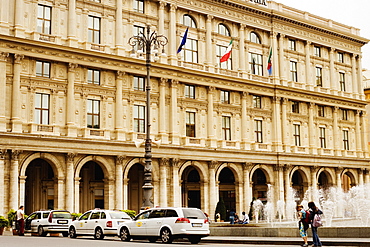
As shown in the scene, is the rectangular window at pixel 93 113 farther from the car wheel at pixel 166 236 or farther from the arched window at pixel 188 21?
the car wheel at pixel 166 236

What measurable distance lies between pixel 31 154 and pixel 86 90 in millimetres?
6922

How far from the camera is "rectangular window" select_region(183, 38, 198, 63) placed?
51.1 m

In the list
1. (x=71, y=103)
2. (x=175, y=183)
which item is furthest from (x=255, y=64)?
(x=71, y=103)

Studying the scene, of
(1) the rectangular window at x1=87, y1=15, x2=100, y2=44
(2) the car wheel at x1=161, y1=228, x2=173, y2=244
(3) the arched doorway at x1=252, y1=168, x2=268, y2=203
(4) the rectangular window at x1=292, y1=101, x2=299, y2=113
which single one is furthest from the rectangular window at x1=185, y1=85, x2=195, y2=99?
(2) the car wheel at x1=161, y1=228, x2=173, y2=244

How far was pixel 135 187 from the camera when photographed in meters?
50.5

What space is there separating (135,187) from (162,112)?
25.8 feet

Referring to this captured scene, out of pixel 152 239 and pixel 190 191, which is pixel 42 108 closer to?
pixel 190 191

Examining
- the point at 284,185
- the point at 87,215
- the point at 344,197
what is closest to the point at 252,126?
the point at 284,185

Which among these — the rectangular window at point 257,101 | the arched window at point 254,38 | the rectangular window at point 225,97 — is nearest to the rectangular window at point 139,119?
the rectangular window at point 225,97

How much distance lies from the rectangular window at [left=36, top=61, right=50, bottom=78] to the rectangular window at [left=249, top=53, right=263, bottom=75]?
22270 mm

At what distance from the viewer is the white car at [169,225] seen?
24.1 meters

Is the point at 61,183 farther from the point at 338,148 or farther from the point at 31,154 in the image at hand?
the point at 338,148

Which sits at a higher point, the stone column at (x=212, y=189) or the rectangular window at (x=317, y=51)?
the rectangular window at (x=317, y=51)

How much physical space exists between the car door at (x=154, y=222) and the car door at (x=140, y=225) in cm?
24
